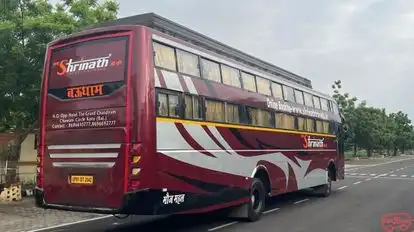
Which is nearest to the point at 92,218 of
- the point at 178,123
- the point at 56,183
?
the point at 56,183

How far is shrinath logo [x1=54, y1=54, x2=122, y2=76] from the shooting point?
8859 mm

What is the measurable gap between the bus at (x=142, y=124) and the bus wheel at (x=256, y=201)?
64mm

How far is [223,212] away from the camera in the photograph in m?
12.7

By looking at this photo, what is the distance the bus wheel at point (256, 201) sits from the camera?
11914mm

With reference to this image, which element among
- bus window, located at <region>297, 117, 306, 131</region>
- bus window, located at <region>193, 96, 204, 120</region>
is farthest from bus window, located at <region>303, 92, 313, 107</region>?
bus window, located at <region>193, 96, 204, 120</region>

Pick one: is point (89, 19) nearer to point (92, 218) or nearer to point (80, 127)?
point (92, 218)

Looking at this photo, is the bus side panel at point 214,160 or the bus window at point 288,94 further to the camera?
the bus window at point 288,94

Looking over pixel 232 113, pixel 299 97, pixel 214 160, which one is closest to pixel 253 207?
pixel 214 160

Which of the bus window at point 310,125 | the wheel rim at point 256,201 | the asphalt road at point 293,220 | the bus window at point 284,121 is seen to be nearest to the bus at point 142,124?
the wheel rim at point 256,201

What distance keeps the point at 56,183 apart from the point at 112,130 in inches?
62.5

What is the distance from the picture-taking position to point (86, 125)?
8.88 meters

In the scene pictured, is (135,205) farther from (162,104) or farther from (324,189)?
(324,189)

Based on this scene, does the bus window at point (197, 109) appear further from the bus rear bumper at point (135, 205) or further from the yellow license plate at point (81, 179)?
the yellow license plate at point (81, 179)

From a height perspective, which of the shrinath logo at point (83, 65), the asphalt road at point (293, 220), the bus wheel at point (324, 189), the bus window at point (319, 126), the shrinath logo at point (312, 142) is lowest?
the asphalt road at point (293, 220)
